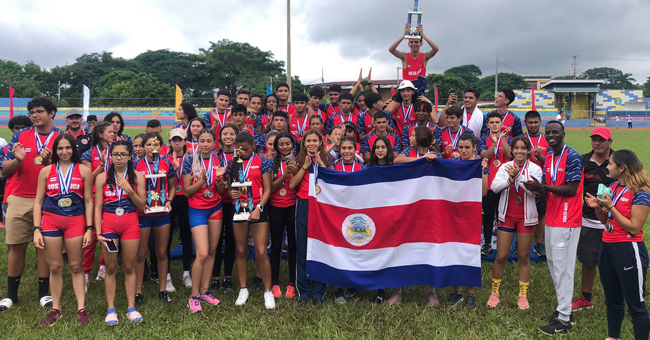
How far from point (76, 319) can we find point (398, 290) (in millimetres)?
3846

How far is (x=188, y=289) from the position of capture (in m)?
5.73

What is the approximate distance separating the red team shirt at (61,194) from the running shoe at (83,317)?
1.13 meters

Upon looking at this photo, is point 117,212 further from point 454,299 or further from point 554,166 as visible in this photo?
point 554,166

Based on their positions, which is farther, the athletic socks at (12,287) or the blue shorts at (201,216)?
the athletic socks at (12,287)

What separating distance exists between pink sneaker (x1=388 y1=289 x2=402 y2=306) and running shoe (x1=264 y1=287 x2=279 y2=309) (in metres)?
1.45

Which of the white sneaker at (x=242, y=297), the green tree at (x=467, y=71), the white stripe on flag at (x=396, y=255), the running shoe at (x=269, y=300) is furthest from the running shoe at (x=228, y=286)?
the green tree at (x=467, y=71)

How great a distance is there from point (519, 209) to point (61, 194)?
525 cm

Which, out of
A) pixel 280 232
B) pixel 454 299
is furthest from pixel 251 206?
pixel 454 299

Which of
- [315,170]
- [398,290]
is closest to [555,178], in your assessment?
[398,290]

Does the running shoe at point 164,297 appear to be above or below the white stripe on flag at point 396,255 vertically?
below

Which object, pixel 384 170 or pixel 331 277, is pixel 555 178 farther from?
pixel 331 277

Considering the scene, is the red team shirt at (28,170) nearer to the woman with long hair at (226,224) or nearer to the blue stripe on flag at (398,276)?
the woman with long hair at (226,224)

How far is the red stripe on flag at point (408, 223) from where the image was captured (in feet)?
16.8

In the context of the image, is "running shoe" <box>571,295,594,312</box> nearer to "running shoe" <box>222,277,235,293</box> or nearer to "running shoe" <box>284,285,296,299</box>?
"running shoe" <box>284,285,296,299</box>
